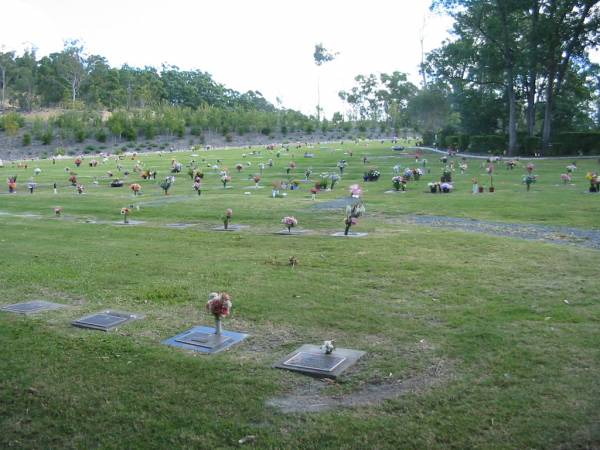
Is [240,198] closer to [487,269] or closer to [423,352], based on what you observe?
[487,269]

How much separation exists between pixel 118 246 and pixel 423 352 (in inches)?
351

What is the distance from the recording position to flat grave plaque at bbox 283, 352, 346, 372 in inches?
238

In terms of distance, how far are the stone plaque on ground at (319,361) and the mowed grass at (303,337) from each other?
138 millimetres

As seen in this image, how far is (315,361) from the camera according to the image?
6.20m

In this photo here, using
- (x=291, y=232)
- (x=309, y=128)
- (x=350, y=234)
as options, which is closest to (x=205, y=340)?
(x=350, y=234)

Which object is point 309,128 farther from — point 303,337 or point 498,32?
point 303,337

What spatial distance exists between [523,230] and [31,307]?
11134 millimetres

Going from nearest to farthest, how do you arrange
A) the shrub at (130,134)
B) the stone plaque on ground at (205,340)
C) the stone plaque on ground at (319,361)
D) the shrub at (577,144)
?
the stone plaque on ground at (319,361) < the stone plaque on ground at (205,340) < the shrub at (577,144) < the shrub at (130,134)

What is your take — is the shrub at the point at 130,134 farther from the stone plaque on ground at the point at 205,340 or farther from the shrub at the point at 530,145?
the stone plaque on ground at the point at 205,340

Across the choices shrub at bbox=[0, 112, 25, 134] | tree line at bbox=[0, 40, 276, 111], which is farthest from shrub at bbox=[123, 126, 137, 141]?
tree line at bbox=[0, 40, 276, 111]

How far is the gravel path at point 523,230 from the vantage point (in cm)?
1293

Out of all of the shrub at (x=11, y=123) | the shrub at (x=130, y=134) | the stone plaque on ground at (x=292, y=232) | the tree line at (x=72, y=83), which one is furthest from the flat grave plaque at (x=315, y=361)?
the tree line at (x=72, y=83)

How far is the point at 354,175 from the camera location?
3288 cm

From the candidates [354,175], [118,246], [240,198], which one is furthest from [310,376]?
[354,175]
